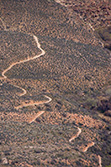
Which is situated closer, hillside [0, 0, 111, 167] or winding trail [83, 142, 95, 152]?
hillside [0, 0, 111, 167]

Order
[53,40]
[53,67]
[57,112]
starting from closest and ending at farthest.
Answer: [57,112] < [53,67] < [53,40]

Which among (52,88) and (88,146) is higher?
(88,146)

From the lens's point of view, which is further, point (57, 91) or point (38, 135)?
point (57, 91)

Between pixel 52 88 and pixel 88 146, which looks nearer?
pixel 88 146

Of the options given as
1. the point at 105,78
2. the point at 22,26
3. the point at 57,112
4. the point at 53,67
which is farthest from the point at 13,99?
the point at 22,26

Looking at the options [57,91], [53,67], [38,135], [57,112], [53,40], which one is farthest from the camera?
[53,40]

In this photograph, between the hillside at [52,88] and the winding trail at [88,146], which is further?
the winding trail at [88,146]

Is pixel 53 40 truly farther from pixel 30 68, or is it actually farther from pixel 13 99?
pixel 13 99
